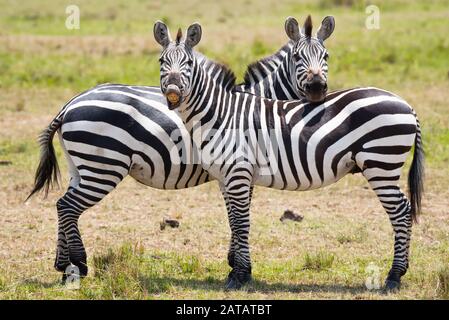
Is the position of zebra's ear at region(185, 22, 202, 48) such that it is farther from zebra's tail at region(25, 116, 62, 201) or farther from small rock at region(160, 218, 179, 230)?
small rock at region(160, 218, 179, 230)

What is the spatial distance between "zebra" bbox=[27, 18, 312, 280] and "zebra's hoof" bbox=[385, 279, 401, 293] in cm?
203

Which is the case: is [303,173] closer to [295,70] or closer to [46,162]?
[295,70]

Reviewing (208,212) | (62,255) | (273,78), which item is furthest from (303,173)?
(208,212)

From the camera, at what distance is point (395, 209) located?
762 centimetres

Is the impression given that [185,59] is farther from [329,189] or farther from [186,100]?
[329,189]

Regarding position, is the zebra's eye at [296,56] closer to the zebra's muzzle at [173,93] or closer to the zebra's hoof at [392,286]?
→ the zebra's muzzle at [173,93]

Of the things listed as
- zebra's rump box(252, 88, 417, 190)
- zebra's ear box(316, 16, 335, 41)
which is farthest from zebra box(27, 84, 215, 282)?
zebra's ear box(316, 16, 335, 41)

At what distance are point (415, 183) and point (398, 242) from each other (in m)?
0.63

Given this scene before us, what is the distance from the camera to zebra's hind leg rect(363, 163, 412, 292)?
7559 mm

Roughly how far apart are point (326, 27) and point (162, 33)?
173 centimetres

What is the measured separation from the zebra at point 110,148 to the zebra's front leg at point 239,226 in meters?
0.67

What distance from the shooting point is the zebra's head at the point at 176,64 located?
7.23 metres
